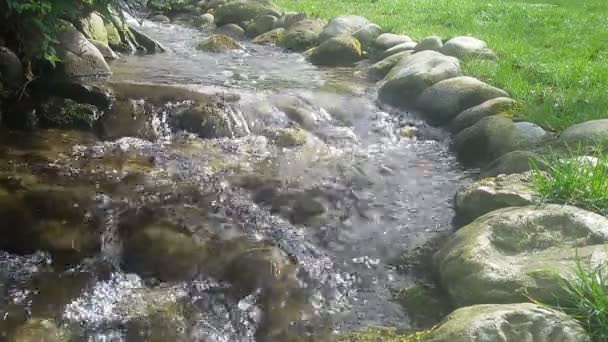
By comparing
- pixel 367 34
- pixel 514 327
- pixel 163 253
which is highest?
pixel 514 327

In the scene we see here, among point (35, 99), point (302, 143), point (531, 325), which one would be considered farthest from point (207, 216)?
point (35, 99)

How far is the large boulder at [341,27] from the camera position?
12305mm

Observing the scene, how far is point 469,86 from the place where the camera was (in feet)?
25.8


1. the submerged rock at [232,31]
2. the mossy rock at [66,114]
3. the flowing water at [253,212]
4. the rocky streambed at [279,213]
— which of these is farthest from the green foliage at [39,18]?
the submerged rock at [232,31]

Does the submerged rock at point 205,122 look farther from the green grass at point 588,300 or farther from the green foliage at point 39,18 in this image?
the green grass at point 588,300

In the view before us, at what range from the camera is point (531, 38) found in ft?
36.7

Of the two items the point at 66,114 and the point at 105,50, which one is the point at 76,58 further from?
the point at 66,114

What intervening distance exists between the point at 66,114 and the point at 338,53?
18.5ft

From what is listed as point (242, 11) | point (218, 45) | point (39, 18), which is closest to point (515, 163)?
point (39, 18)

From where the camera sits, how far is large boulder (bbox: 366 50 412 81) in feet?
33.2

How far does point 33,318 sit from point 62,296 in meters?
0.28

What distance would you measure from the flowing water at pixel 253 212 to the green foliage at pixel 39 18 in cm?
107

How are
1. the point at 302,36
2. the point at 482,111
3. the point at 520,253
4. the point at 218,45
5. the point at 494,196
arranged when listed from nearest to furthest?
the point at 520,253, the point at 494,196, the point at 482,111, the point at 218,45, the point at 302,36

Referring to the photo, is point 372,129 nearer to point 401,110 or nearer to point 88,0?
point 401,110
